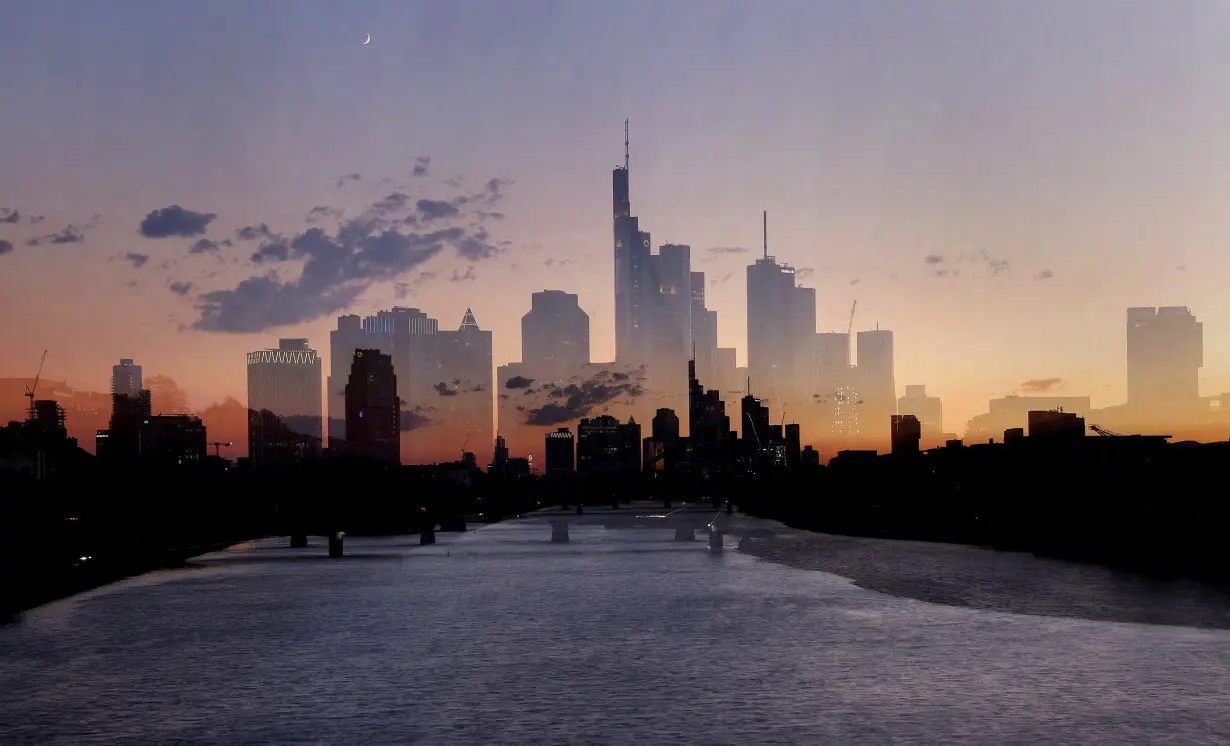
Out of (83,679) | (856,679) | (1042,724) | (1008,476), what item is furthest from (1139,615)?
(1008,476)

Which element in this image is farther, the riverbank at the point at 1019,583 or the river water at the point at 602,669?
the riverbank at the point at 1019,583

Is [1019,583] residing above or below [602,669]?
below

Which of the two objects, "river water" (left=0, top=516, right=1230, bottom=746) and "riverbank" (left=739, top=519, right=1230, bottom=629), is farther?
"riverbank" (left=739, top=519, right=1230, bottom=629)

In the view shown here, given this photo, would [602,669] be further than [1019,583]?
No

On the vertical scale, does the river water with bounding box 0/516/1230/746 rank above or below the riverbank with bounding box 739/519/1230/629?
above

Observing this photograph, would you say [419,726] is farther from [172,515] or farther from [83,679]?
[172,515]
